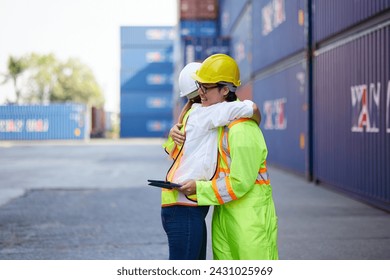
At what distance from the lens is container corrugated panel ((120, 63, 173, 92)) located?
186 ft

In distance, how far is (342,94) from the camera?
10.9 m

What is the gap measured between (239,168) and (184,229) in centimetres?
40

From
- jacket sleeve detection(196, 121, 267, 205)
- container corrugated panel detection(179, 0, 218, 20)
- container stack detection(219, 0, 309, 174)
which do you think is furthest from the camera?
container corrugated panel detection(179, 0, 218, 20)

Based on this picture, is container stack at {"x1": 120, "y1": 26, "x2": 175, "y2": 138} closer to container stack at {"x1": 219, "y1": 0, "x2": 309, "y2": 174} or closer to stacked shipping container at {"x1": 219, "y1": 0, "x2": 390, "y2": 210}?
container stack at {"x1": 219, "y1": 0, "x2": 309, "y2": 174}

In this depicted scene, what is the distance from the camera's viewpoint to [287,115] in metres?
15.3

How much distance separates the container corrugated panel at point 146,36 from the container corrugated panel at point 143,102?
452 centimetres

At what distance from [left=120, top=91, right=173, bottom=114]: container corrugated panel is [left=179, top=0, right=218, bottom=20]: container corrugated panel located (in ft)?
73.0

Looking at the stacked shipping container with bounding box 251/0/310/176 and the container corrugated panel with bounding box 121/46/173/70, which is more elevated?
the container corrugated panel with bounding box 121/46/173/70

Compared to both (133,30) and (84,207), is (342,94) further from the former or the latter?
(133,30)

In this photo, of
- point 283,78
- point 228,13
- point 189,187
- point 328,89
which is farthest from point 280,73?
point 189,187

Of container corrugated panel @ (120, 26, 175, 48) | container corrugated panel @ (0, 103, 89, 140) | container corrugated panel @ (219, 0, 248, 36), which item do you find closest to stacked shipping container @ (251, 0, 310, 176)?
container corrugated panel @ (219, 0, 248, 36)

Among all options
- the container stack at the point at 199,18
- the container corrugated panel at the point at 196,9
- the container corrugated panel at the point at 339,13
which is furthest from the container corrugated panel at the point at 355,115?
the container corrugated panel at the point at 196,9

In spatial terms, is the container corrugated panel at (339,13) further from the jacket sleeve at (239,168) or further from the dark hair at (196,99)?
the jacket sleeve at (239,168)

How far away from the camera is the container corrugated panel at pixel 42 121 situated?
44750 millimetres
